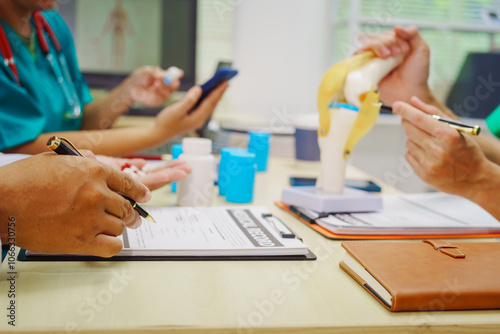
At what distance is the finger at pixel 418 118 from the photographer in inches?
33.9

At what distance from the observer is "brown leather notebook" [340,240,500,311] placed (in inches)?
21.1

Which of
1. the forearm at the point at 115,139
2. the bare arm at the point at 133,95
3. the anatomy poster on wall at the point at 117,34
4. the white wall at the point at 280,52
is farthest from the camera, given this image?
the white wall at the point at 280,52

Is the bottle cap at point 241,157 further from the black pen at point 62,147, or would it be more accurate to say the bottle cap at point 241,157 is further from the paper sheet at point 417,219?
the black pen at point 62,147

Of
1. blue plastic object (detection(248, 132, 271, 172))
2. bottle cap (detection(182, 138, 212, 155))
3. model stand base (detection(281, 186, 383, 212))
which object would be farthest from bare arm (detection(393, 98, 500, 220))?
blue plastic object (detection(248, 132, 271, 172))

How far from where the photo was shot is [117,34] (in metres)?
2.23

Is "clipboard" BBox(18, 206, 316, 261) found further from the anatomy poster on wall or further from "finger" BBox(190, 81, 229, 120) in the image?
the anatomy poster on wall

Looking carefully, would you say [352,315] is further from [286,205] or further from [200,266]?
[286,205]

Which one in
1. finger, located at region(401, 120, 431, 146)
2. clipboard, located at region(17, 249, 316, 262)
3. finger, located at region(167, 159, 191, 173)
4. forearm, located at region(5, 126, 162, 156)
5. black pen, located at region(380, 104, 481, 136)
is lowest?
clipboard, located at region(17, 249, 316, 262)

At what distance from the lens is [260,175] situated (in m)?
1.34

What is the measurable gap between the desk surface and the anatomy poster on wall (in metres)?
1.79

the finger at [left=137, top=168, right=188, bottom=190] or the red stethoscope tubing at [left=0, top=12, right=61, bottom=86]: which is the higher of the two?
the red stethoscope tubing at [left=0, top=12, right=61, bottom=86]

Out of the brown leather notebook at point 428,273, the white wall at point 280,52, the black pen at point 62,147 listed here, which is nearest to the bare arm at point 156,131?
the black pen at point 62,147

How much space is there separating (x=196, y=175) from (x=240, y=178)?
4.3 inches

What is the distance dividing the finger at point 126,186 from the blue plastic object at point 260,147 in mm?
712
